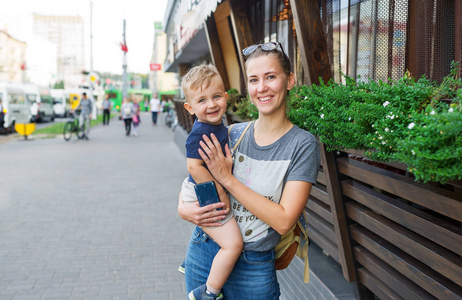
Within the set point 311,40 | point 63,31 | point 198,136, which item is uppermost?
point 63,31

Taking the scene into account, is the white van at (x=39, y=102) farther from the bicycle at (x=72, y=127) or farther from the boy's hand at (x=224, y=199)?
the boy's hand at (x=224, y=199)

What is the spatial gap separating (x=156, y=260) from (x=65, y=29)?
144m

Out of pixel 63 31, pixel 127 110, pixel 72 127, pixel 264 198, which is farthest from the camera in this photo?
pixel 63 31

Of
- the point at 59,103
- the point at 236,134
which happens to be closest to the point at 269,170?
the point at 236,134

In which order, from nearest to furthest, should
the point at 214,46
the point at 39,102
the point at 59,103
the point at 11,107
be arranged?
the point at 214,46
the point at 11,107
the point at 39,102
the point at 59,103

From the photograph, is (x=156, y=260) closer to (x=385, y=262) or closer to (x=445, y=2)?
(x=385, y=262)

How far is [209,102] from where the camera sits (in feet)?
6.82

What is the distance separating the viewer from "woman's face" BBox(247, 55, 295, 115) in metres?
2.00

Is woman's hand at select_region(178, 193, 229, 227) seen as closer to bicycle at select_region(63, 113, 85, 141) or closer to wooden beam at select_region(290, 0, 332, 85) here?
wooden beam at select_region(290, 0, 332, 85)

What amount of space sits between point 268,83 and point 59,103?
48.4 metres

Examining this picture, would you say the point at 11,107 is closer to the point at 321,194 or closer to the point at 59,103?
the point at 59,103

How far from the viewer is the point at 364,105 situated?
7.06 feet

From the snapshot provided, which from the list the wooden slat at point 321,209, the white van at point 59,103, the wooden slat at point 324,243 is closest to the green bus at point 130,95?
the white van at point 59,103

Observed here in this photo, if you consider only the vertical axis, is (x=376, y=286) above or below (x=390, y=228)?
below
